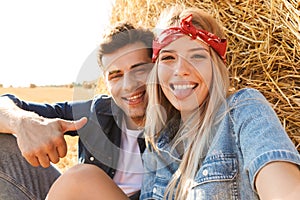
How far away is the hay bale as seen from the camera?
1.43m

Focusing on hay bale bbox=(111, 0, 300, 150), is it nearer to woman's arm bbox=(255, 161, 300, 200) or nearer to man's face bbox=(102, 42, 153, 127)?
man's face bbox=(102, 42, 153, 127)

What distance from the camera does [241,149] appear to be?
99 centimetres

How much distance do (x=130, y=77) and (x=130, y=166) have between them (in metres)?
0.26

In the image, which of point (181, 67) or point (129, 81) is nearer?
point (181, 67)

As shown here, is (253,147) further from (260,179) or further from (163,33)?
(163,33)

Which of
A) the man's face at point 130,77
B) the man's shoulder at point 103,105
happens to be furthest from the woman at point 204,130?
the man's shoulder at point 103,105

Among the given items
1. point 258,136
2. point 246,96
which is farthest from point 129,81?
point 258,136

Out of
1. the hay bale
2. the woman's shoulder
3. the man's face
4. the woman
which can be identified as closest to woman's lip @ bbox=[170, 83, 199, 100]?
the woman

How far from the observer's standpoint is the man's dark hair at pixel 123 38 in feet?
4.93

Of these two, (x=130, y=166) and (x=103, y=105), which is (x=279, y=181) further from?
(x=103, y=105)

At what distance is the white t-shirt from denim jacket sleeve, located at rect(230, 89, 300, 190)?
457mm

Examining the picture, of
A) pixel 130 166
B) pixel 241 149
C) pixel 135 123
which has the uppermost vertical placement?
pixel 241 149

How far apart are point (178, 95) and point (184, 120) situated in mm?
71

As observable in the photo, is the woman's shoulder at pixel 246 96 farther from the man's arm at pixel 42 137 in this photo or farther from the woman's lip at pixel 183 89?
the man's arm at pixel 42 137
